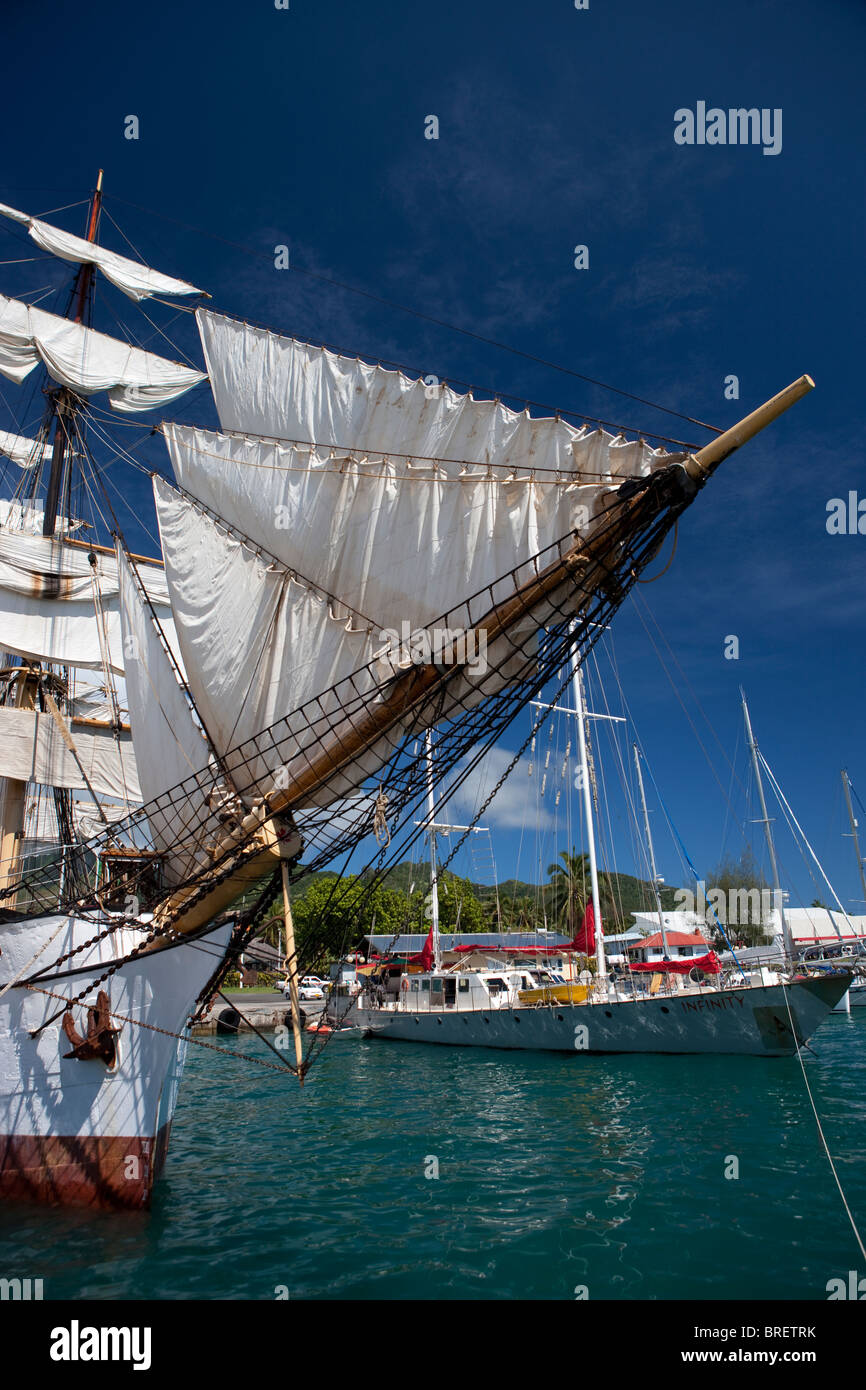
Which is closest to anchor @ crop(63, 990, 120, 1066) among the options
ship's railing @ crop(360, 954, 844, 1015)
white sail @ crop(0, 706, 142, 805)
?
white sail @ crop(0, 706, 142, 805)

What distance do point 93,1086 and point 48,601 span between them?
1688cm

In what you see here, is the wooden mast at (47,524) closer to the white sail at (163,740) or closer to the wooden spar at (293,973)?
the white sail at (163,740)

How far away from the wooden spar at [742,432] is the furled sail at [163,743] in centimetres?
846

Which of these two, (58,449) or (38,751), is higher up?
(58,449)

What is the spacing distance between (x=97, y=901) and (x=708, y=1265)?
953 centimetres

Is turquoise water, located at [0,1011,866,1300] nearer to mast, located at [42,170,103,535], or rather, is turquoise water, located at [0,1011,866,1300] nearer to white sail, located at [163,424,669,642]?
white sail, located at [163,424,669,642]

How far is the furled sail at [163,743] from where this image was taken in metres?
12.5

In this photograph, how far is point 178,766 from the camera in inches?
507

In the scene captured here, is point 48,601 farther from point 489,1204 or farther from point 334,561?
point 489,1204

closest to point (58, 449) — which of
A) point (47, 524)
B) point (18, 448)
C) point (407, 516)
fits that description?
point (47, 524)

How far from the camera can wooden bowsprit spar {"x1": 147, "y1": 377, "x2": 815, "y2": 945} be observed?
8461 mm

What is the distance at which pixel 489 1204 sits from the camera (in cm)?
1030

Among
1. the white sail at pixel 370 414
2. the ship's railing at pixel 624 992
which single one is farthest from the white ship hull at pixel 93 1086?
the ship's railing at pixel 624 992
